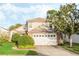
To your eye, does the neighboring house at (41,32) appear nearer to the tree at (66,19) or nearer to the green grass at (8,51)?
the tree at (66,19)

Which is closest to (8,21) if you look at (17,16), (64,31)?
(17,16)

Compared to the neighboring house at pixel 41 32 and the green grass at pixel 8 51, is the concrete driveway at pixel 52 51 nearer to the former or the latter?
the neighboring house at pixel 41 32

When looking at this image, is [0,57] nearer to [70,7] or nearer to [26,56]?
[26,56]

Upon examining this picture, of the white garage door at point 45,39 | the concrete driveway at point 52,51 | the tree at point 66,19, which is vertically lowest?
the concrete driveway at point 52,51

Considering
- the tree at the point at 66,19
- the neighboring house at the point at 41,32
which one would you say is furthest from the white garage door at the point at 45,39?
the tree at the point at 66,19

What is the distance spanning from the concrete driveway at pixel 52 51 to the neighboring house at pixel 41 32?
63 millimetres

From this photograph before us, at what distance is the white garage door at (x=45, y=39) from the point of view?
9312 mm

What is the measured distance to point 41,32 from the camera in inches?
368

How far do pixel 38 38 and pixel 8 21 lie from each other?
1.40 feet

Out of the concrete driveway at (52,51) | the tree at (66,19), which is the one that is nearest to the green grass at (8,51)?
the concrete driveway at (52,51)

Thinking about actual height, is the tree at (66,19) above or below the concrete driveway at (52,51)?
above

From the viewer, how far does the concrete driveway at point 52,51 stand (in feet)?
30.4

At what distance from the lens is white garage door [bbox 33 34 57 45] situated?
9.31 metres

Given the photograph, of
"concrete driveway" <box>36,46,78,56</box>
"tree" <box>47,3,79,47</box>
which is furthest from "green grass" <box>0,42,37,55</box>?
"tree" <box>47,3,79,47</box>
